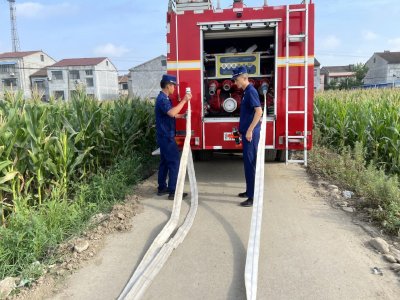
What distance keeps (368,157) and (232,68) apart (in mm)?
3880

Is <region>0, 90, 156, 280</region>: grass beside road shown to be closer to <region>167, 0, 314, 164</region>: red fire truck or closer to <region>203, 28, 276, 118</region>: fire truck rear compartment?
<region>167, 0, 314, 164</region>: red fire truck

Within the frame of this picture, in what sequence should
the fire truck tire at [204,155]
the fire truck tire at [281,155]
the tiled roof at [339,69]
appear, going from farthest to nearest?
the tiled roof at [339,69], the fire truck tire at [204,155], the fire truck tire at [281,155]

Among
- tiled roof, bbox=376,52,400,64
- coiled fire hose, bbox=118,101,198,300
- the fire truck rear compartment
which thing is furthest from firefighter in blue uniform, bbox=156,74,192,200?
tiled roof, bbox=376,52,400,64

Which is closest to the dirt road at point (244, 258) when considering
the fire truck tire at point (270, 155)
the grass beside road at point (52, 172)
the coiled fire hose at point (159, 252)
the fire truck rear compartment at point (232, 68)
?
the coiled fire hose at point (159, 252)

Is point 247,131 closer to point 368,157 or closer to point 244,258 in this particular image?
point 244,258

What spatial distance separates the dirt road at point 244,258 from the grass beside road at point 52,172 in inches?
30.4

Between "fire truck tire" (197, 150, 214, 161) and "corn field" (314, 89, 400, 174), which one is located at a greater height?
"corn field" (314, 89, 400, 174)

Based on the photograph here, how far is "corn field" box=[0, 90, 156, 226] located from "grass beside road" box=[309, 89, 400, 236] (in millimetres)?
4565

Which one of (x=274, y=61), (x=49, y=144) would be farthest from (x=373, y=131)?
(x=49, y=144)

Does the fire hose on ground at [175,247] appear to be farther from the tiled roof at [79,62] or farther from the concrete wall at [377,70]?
the concrete wall at [377,70]

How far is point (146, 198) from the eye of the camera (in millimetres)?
5305

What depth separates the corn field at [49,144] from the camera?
4348 mm

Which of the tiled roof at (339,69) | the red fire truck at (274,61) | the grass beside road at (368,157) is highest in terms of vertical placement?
the tiled roof at (339,69)

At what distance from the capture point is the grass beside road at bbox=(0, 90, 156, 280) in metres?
3.66
